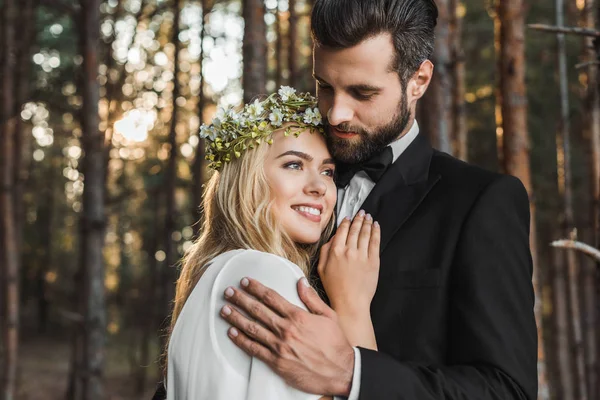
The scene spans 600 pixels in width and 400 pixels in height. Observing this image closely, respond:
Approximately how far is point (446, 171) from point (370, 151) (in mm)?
297

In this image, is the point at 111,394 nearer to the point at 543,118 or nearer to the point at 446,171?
the point at 543,118

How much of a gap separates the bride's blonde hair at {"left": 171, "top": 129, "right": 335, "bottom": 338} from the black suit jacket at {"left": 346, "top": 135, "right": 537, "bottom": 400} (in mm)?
371

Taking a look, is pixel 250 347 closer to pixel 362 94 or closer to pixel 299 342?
pixel 299 342

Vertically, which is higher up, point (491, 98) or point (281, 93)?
point (491, 98)

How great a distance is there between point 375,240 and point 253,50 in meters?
3.97

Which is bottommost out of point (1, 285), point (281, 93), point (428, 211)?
point (1, 285)

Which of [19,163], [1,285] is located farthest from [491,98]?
[1,285]

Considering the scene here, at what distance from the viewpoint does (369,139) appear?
107 inches

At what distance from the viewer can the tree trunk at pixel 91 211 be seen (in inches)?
270

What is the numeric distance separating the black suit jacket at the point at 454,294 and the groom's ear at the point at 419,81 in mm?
345

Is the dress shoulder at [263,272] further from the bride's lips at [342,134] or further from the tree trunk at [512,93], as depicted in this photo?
the tree trunk at [512,93]

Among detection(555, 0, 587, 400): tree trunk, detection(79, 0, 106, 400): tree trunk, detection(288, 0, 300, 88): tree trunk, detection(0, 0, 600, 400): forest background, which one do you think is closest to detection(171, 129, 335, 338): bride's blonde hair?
detection(0, 0, 600, 400): forest background

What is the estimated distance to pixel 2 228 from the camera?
860 cm

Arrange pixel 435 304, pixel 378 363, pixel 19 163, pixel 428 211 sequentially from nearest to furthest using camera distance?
pixel 378 363 < pixel 435 304 < pixel 428 211 < pixel 19 163
